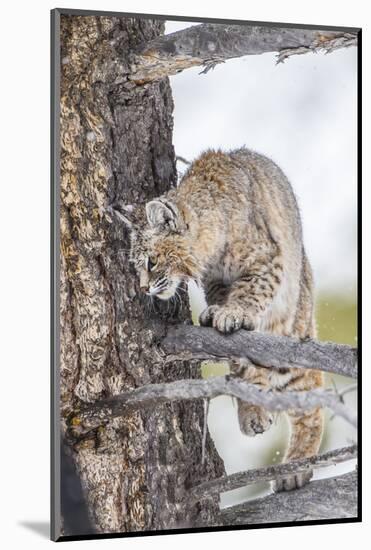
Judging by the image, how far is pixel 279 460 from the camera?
13.6ft

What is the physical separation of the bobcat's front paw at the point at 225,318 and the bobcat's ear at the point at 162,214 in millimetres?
322

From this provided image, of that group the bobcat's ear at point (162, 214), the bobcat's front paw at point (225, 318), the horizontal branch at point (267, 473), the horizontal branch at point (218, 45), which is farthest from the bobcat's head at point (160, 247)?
the horizontal branch at point (267, 473)

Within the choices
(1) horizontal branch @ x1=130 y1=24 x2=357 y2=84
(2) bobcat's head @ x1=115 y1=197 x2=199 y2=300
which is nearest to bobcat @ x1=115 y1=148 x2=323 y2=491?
(2) bobcat's head @ x1=115 y1=197 x2=199 y2=300

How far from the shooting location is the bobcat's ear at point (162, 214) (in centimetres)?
396

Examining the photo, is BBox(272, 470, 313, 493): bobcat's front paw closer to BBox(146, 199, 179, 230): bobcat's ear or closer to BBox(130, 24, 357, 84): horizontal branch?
BBox(146, 199, 179, 230): bobcat's ear

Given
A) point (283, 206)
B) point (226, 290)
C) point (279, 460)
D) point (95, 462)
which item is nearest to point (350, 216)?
point (283, 206)

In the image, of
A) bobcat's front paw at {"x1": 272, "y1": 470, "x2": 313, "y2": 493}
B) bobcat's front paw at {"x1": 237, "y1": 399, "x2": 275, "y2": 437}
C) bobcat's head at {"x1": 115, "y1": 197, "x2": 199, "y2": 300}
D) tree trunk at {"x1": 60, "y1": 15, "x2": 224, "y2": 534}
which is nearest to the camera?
tree trunk at {"x1": 60, "y1": 15, "x2": 224, "y2": 534}

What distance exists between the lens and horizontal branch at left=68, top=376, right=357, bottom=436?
387cm

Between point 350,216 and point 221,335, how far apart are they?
71 cm

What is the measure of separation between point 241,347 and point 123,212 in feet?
2.05

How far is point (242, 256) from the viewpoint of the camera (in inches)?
160

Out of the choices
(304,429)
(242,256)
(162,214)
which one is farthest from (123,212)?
(304,429)

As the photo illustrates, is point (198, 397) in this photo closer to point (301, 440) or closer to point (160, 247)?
point (301, 440)

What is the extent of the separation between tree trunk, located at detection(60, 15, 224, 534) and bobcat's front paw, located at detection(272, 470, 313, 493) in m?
0.28
